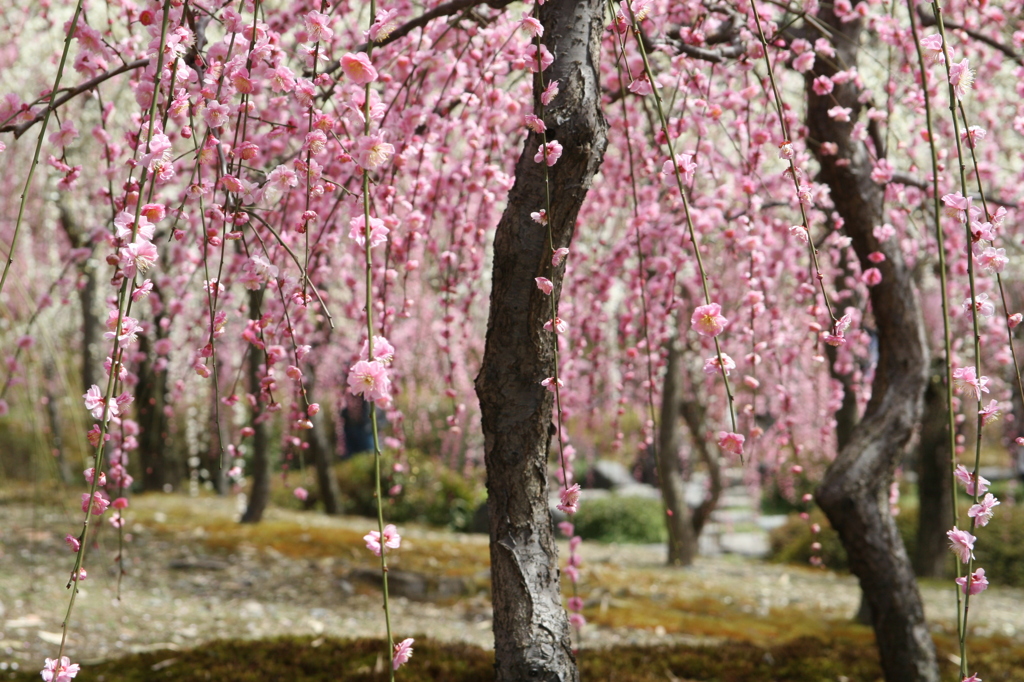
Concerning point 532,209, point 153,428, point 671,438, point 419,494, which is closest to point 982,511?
point 532,209

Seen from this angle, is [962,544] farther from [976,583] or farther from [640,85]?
[640,85]

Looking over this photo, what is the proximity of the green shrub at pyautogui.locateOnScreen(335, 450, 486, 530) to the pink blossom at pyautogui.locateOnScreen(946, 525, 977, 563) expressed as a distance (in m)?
8.27

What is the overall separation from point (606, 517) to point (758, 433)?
778 centimetres

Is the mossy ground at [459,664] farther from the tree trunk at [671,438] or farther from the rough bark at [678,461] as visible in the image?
the tree trunk at [671,438]

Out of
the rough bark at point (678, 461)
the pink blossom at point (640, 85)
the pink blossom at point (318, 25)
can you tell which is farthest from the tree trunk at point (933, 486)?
the pink blossom at point (318, 25)

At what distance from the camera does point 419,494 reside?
937cm

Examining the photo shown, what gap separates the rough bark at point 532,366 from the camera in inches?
69.6

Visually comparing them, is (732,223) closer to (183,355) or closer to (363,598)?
(363,598)

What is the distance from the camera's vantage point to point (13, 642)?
11.4ft

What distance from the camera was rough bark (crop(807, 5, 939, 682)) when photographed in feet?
9.61

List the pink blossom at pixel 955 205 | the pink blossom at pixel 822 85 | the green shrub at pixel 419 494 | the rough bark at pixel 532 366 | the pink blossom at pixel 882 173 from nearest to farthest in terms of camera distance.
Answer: the pink blossom at pixel 955 205
the rough bark at pixel 532 366
the pink blossom at pixel 822 85
the pink blossom at pixel 882 173
the green shrub at pixel 419 494

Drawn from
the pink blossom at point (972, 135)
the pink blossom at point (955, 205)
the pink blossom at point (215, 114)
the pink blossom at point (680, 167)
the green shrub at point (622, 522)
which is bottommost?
the green shrub at point (622, 522)

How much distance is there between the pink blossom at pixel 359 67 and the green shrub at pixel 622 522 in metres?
8.62

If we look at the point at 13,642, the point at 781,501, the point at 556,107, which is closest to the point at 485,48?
the point at 556,107
